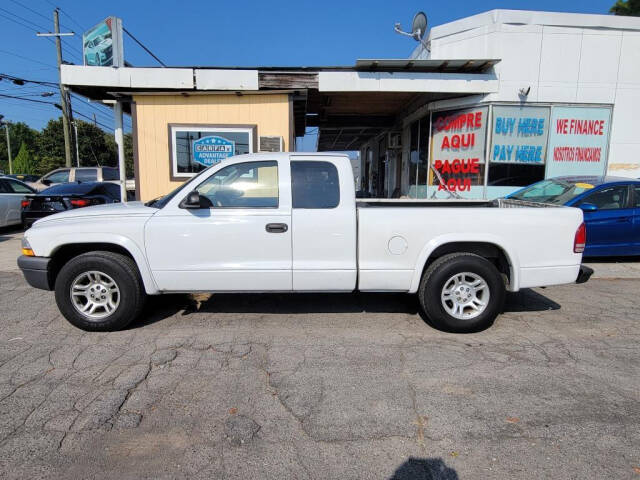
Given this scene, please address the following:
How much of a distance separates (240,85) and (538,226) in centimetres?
640

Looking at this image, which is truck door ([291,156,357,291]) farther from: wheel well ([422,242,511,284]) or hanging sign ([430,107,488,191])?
hanging sign ([430,107,488,191])

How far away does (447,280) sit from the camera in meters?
4.28

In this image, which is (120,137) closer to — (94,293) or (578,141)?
(94,293)

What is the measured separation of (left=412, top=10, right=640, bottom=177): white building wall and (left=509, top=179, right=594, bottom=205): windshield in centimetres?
261

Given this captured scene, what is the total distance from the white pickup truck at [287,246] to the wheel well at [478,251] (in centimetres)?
5

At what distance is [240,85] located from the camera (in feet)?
27.3

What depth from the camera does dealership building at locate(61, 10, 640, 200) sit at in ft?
28.2

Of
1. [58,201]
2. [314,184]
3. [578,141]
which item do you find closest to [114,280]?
[314,184]

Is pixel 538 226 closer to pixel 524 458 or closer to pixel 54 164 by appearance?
pixel 524 458

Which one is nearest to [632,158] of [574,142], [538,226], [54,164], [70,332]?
[574,142]

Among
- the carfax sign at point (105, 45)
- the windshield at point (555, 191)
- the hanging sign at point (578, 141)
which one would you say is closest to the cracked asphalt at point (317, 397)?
the windshield at point (555, 191)

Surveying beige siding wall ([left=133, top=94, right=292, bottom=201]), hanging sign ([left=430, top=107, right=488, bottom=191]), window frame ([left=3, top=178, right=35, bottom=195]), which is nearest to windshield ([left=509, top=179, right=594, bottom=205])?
hanging sign ([left=430, top=107, right=488, bottom=191])

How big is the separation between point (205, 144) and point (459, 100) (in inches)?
250

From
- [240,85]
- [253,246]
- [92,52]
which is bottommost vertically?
[253,246]
